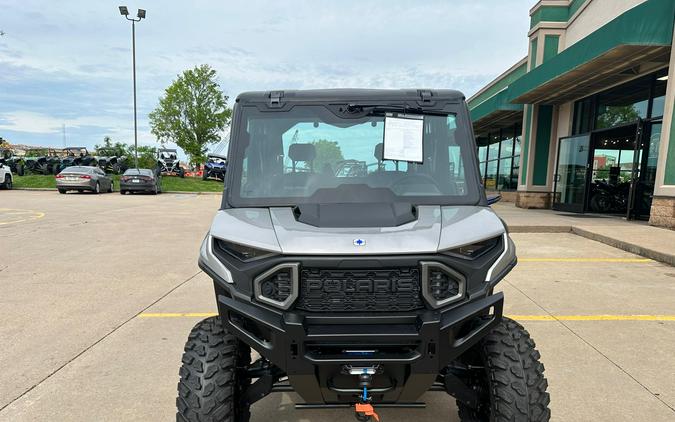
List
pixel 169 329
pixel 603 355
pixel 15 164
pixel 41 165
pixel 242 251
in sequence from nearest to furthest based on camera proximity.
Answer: pixel 242 251
pixel 603 355
pixel 169 329
pixel 15 164
pixel 41 165

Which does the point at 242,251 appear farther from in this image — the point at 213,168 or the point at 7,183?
the point at 213,168

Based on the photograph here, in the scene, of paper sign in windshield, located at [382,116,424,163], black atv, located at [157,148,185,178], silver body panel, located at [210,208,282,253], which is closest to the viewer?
silver body panel, located at [210,208,282,253]

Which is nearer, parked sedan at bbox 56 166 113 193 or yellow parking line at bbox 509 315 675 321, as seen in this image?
yellow parking line at bbox 509 315 675 321

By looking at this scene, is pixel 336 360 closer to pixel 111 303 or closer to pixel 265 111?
pixel 265 111

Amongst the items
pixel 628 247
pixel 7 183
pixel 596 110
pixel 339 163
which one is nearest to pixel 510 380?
pixel 339 163

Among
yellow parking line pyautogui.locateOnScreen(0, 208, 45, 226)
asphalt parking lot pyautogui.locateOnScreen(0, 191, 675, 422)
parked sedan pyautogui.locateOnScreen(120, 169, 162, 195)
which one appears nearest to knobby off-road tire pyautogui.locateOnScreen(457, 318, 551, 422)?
asphalt parking lot pyautogui.locateOnScreen(0, 191, 675, 422)

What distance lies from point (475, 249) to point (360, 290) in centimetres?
62

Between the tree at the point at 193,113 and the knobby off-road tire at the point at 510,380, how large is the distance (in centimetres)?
4706

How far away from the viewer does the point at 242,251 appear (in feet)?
6.64

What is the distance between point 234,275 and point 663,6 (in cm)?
1171

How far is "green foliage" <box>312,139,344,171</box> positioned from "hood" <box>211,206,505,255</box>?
52 centimetres

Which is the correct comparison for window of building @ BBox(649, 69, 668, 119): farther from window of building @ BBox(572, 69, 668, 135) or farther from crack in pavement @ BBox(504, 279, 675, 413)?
crack in pavement @ BBox(504, 279, 675, 413)

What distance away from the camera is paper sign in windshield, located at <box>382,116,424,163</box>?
2471 millimetres

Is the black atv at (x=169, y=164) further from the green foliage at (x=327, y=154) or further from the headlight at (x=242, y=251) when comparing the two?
the headlight at (x=242, y=251)
